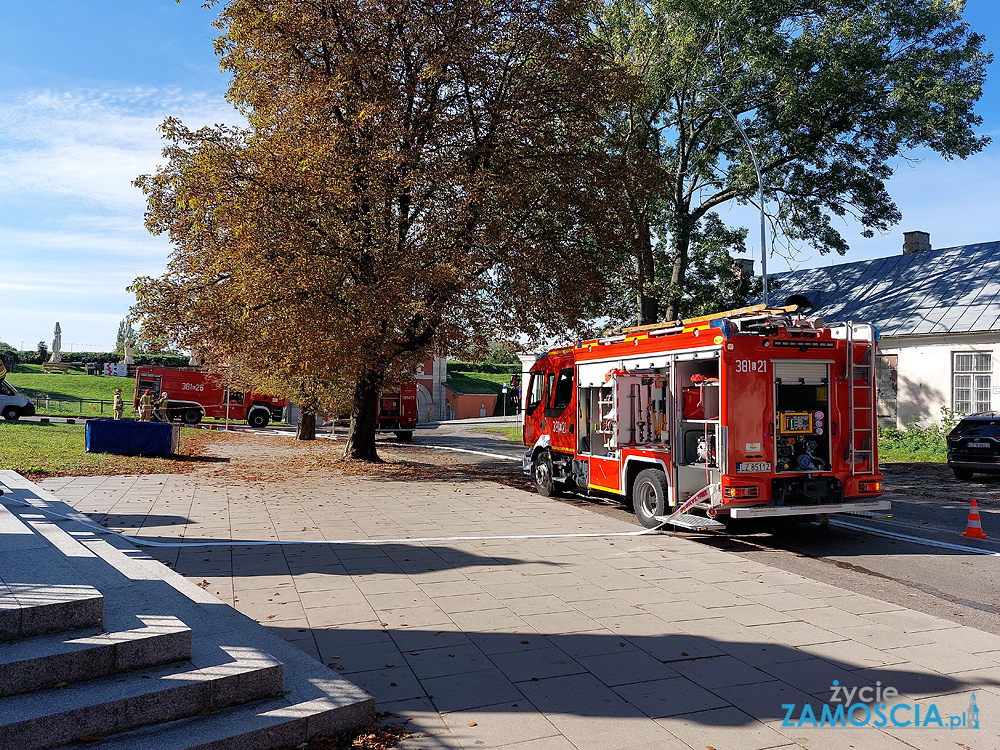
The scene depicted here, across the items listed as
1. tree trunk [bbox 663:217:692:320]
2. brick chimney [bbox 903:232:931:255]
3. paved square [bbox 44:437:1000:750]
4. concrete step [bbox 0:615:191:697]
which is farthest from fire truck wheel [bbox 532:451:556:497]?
brick chimney [bbox 903:232:931:255]

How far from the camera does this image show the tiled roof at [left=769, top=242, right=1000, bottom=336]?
82.9 feet

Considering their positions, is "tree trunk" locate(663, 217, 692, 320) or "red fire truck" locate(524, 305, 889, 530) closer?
"red fire truck" locate(524, 305, 889, 530)

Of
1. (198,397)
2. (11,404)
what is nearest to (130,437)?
(11,404)

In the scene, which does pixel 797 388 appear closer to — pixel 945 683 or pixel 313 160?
pixel 945 683

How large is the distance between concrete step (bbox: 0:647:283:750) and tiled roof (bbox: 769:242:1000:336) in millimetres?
25908

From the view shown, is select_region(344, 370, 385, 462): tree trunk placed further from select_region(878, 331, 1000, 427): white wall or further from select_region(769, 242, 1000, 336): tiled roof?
select_region(769, 242, 1000, 336): tiled roof

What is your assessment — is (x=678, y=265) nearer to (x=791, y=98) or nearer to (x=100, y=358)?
(x=791, y=98)

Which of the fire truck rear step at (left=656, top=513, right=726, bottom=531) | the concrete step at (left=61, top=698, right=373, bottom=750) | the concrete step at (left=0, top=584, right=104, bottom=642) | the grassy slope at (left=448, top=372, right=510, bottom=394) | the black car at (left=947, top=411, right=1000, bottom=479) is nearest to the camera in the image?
the concrete step at (left=61, top=698, right=373, bottom=750)

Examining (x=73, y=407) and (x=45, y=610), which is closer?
(x=45, y=610)

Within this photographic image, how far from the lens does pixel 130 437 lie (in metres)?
20.8

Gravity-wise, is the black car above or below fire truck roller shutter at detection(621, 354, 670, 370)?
below

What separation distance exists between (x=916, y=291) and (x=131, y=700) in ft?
99.8

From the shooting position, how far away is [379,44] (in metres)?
18.1

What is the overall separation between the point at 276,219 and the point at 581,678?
13170 mm
